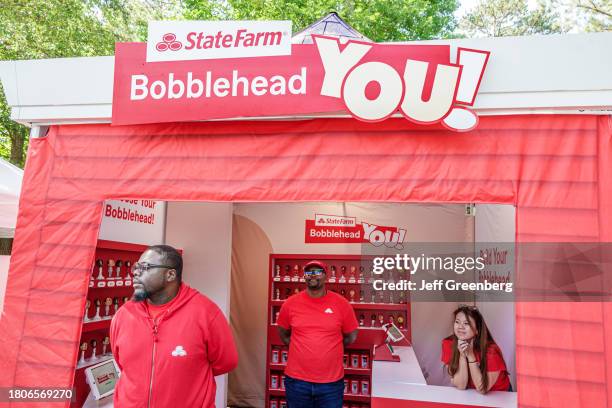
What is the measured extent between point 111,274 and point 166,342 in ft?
5.65

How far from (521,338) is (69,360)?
113 inches

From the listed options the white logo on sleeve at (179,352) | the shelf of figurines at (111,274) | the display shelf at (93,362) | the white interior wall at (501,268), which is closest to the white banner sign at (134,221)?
the shelf of figurines at (111,274)

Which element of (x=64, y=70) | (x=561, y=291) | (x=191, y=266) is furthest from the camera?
(x=191, y=266)

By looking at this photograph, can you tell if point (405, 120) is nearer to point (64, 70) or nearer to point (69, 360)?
point (64, 70)

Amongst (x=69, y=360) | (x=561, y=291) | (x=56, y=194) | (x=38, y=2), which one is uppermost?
(x=38, y=2)

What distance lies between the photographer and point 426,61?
265 cm

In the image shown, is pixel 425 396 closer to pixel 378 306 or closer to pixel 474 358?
pixel 474 358

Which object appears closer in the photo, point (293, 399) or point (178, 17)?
point (293, 399)

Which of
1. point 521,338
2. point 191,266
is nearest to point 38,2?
point 191,266

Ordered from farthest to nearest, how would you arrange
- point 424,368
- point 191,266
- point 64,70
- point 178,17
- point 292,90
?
1. point 178,17
2. point 424,368
3. point 191,266
4. point 64,70
5. point 292,90

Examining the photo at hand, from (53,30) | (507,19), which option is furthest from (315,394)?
(507,19)

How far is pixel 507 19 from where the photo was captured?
1862 centimetres

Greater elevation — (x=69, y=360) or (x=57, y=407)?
(x=69, y=360)

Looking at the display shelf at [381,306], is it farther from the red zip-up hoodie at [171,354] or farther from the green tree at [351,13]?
the green tree at [351,13]
